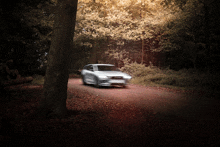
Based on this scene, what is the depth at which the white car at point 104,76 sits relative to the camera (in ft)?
43.1

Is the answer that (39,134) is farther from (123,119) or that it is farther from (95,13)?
(95,13)

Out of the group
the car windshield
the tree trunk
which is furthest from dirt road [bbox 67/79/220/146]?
the car windshield

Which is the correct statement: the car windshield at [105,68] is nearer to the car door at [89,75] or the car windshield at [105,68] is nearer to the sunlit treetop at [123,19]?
the car door at [89,75]

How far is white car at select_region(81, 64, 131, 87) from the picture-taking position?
13133mm

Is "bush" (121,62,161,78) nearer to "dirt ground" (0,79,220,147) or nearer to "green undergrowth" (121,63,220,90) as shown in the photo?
"green undergrowth" (121,63,220,90)

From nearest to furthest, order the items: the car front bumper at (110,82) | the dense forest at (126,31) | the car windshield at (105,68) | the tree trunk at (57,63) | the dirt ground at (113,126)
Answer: the dirt ground at (113,126) < the tree trunk at (57,63) < the car front bumper at (110,82) < the car windshield at (105,68) < the dense forest at (126,31)

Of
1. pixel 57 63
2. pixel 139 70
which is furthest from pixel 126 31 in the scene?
pixel 57 63

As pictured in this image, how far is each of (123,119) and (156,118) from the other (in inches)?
43.7

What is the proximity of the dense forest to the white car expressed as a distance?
16.0ft

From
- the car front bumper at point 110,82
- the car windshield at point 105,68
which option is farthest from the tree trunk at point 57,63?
the car windshield at point 105,68

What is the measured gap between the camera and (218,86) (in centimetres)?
1288

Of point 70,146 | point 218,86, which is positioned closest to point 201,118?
point 70,146

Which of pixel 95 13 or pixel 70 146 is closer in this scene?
pixel 70 146

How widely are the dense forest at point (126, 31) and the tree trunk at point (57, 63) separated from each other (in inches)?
329
